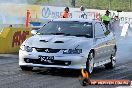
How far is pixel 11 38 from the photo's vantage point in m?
18.0

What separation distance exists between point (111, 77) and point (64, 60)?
1325 mm

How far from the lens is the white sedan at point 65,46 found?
11133 millimetres

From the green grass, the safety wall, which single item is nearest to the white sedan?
the safety wall

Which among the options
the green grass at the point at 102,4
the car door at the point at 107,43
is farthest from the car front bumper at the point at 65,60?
the green grass at the point at 102,4

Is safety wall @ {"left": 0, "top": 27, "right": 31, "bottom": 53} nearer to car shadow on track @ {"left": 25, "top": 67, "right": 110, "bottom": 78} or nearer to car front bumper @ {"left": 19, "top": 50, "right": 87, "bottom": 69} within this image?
car shadow on track @ {"left": 25, "top": 67, "right": 110, "bottom": 78}

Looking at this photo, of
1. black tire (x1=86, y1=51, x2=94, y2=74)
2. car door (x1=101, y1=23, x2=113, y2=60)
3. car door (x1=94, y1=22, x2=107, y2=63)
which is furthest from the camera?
car door (x1=101, y1=23, x2=113, y2=60)

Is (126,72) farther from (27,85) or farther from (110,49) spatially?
(27,85)

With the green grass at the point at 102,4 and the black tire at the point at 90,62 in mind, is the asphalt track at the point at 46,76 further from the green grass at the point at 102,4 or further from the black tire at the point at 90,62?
the green grass at the point at 102,4

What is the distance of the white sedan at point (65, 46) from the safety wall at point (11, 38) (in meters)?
4.96

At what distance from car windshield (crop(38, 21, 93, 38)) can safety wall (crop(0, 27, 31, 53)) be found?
4962 millimetres

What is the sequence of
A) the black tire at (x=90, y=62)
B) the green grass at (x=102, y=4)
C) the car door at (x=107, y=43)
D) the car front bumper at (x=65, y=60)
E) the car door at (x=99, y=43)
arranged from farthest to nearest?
the green grass at (x=102, y=4) → the car door at (x=107, y=43) → the car door at (x=99, y=43) → the black tire at (x=90, y=62) → the car front bumper at (x=65, y=60)

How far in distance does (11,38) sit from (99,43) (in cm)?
638

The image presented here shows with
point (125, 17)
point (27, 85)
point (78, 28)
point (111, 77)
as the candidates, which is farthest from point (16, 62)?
point (125, 17)

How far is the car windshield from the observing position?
12297 mm
